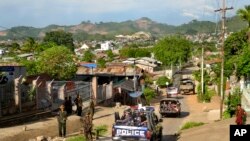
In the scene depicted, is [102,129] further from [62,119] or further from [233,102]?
[233,102]

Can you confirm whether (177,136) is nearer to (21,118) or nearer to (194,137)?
(194,137)

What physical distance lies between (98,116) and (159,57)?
80258mm

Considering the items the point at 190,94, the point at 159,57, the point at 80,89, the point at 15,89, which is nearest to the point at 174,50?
the point at 159,57

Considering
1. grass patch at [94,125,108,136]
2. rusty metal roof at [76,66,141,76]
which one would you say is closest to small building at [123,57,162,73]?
rusty metal roof at [76,66,141,76]

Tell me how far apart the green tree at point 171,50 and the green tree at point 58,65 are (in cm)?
5659

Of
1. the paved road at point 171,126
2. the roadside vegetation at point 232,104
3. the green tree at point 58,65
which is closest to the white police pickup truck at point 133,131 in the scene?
the paved road at point 171,126

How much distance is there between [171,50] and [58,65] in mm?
58037

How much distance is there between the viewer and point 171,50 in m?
109

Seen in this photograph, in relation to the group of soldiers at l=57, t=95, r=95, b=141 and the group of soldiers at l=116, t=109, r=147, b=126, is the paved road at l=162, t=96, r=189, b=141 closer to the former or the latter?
the group of soldiers at l=57, t=95, r=95, b=141

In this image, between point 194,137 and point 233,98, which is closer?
point 194,137

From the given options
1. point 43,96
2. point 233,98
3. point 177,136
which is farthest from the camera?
point 233,98

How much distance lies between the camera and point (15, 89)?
92.1ft

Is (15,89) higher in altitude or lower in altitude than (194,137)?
higher

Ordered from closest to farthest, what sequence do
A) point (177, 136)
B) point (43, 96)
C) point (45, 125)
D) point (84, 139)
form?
1. point (84, 139)
2. point (177, 136)
3. point (45, 125)
4. point (43, 96)
